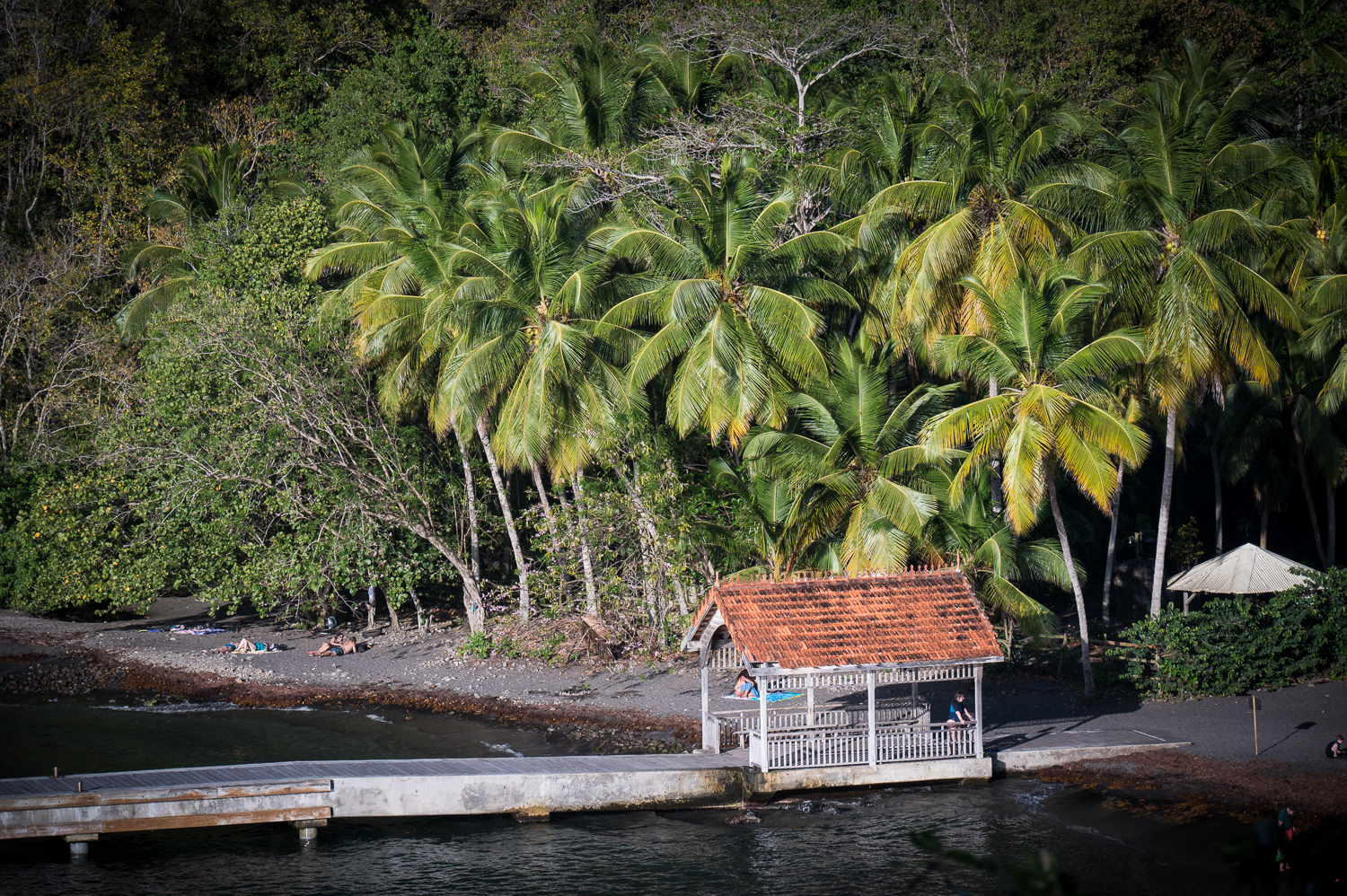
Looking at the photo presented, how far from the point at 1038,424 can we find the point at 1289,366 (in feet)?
48.5

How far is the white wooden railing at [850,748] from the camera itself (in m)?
18.1

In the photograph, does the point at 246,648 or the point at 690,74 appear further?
the point at 690,74

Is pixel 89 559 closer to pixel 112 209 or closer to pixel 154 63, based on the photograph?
pixel 112 209

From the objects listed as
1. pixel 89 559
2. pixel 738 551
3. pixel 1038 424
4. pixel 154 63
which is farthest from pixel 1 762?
pixel 154 63

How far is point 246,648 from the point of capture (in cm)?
3019

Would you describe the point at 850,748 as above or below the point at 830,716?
below

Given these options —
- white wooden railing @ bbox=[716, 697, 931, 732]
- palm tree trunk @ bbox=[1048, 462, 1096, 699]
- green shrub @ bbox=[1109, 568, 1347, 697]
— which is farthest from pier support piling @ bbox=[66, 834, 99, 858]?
green shrub @ bbox=[1109, 568, 1347, 697]

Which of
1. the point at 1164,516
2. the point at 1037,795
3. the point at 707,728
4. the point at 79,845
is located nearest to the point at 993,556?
the point at 1164,516

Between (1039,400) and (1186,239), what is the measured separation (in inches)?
191

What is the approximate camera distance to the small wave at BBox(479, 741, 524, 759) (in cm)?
2109

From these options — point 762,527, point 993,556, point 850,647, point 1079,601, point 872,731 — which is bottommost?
point 872,731

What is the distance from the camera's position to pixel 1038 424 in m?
20.1

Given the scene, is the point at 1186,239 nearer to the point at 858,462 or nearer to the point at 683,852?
the point at 858,462

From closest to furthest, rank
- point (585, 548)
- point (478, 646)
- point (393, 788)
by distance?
point (393, 788) < point (585, 548) < point (478, 646)
